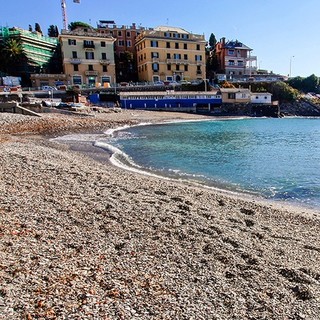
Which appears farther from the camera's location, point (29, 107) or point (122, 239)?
point (29, 107)

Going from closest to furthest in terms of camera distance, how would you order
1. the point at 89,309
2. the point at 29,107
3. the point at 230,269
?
the point at 89,309
the point at 230,269
the point at 29,107

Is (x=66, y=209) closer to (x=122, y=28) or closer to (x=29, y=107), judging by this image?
(x=29, y=107)

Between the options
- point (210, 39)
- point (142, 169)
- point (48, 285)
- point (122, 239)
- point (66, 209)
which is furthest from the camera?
point (210, 39)

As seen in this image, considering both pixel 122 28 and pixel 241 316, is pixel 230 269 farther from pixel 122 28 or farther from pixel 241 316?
pixel 122 28

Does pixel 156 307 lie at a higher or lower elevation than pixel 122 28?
lower

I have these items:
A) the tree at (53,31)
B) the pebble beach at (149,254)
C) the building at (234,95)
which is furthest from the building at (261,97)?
the tree at (53,31)

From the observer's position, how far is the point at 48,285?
4.68 metres

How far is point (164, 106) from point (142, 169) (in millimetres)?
46180

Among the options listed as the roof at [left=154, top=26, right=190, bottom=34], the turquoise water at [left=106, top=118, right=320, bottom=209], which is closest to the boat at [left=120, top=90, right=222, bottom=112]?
the roof at [left=154, top=26, right=190, bottom=34]

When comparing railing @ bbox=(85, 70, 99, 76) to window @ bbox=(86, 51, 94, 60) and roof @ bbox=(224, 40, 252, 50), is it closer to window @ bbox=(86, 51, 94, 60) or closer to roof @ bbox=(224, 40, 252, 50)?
window @ bbox=(86, 51, 94, 60)

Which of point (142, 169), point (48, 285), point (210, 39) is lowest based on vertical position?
point (142, 169)

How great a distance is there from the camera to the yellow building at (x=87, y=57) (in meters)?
68.2

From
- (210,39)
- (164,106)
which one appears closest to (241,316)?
(164,106)

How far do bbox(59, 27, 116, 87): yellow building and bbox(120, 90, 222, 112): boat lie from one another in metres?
12.4
